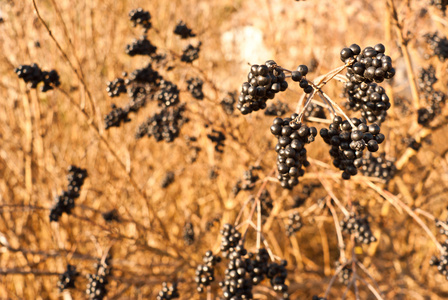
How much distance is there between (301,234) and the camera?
5.35 meters

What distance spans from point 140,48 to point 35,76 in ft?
2.47

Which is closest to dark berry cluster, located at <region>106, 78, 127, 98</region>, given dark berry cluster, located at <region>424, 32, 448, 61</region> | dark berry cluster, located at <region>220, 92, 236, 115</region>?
dark berry cluster, located at <region>220, 92, 236, 115</region>

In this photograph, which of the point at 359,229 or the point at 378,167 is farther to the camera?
the point at 378,167

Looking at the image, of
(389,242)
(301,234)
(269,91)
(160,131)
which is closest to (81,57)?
(160,131)

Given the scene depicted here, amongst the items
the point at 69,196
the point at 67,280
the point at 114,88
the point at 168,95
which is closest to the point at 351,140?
the point at 168,95

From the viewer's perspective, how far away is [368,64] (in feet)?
3.82

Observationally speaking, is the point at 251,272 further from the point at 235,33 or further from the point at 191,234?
the point at 235,33

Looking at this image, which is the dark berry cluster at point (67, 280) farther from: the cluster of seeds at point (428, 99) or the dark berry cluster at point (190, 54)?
the cluster of seeds at point (428, 99)

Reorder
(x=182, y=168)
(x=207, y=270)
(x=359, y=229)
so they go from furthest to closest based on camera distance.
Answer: (x=182, y=168) → (x=359, y=229) → (x=207, y=270)

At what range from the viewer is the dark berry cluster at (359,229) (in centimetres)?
207

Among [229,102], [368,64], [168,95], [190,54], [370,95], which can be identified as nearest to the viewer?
[368,64]

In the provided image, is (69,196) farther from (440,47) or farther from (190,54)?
(440,47)

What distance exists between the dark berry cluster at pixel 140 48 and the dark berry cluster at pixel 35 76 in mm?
574

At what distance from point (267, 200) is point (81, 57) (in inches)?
151
